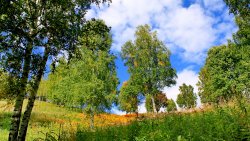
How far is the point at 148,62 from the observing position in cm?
4831

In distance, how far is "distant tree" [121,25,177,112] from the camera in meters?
47.7

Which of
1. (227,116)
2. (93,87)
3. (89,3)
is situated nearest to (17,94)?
(89,3)

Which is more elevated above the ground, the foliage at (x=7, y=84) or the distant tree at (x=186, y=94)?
the distant tree at (x=186, y=94)

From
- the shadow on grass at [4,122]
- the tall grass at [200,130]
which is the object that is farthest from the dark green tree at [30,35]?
the shadow on grass at [4,122]

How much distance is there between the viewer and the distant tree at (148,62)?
4766 centimetres

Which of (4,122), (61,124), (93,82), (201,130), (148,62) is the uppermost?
(148,62)

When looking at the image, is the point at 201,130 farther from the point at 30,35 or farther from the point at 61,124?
the point at 61,124

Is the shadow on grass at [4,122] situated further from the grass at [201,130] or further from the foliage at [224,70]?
the foliage at [224,70]

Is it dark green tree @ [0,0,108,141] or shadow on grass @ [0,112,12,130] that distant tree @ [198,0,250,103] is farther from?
dark green tree @ [0,0,108,141]

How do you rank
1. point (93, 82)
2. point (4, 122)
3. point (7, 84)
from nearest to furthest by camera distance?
1. point (7, 84)
2. point (4, 122)
3. point (93, 82)

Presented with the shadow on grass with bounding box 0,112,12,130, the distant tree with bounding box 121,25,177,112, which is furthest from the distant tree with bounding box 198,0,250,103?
the shadow on grass with bounding box 0,112,12,130

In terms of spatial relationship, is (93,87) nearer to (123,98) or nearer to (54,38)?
(123,98)

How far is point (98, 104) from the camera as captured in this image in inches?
1438

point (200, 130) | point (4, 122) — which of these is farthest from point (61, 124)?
point (4, 122)
